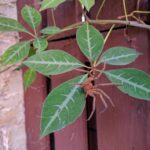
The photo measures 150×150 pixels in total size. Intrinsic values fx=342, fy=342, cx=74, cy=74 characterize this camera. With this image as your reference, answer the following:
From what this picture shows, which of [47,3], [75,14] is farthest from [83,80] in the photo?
[75,14]

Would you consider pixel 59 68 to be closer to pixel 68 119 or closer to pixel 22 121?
pixel 68 119

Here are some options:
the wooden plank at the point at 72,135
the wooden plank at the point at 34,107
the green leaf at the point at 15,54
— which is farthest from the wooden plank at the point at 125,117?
the green leaf at the point at 15,54

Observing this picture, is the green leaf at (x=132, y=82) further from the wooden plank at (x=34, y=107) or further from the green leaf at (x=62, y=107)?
the wooden plank at (x=34, y=107)

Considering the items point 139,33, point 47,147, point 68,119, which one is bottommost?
point 47,147

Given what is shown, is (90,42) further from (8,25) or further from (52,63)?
(8,25)

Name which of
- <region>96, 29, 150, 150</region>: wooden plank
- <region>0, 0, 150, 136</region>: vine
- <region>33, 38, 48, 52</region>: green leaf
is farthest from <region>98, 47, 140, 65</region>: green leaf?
<region>96, 29, 150, 150</region>: wooden plank
